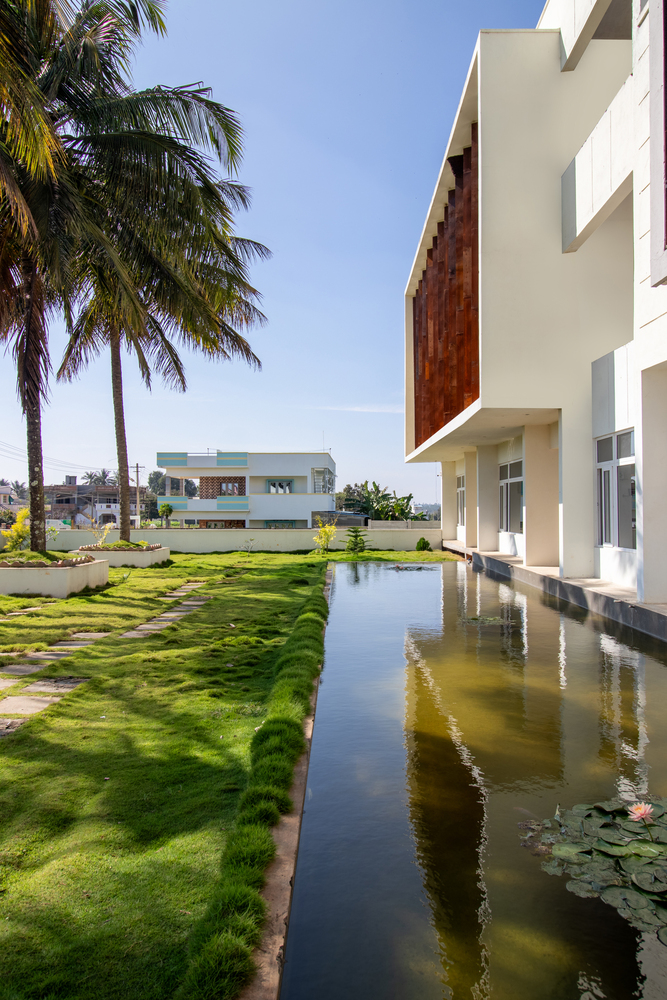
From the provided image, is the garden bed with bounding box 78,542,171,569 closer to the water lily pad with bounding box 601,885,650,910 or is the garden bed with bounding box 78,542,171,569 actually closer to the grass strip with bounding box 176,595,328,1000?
the grass strip with bounding box 176,595,328,1000

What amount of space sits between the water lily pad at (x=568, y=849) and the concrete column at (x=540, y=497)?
12.6 metres

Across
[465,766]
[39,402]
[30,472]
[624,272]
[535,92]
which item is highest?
[535,92]

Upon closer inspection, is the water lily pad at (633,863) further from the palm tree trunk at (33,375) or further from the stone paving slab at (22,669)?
the palm tree trunk at (33,375)

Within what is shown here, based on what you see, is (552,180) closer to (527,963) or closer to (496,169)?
(496,169)

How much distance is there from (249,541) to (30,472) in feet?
39.3

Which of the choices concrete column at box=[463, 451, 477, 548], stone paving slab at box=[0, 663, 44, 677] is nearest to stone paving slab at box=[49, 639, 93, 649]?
stone paving slab at box=[0, 663, 44, 677]

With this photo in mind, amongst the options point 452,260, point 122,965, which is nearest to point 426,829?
point 122,965

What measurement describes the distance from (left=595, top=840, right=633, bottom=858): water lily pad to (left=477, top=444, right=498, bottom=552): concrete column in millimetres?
17305

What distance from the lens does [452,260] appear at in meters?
17.1

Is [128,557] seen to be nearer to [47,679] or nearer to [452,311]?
[452,311]

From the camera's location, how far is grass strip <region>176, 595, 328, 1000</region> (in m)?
1.98

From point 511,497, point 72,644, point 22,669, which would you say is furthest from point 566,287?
point 22,669

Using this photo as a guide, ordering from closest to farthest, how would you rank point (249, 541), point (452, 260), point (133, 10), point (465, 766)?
point (465, 766)
point (133, 10)
point (452, 260)
point (249, 541)

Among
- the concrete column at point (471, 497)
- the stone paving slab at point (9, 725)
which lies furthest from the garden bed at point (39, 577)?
the concrete column at point (471, 497)
